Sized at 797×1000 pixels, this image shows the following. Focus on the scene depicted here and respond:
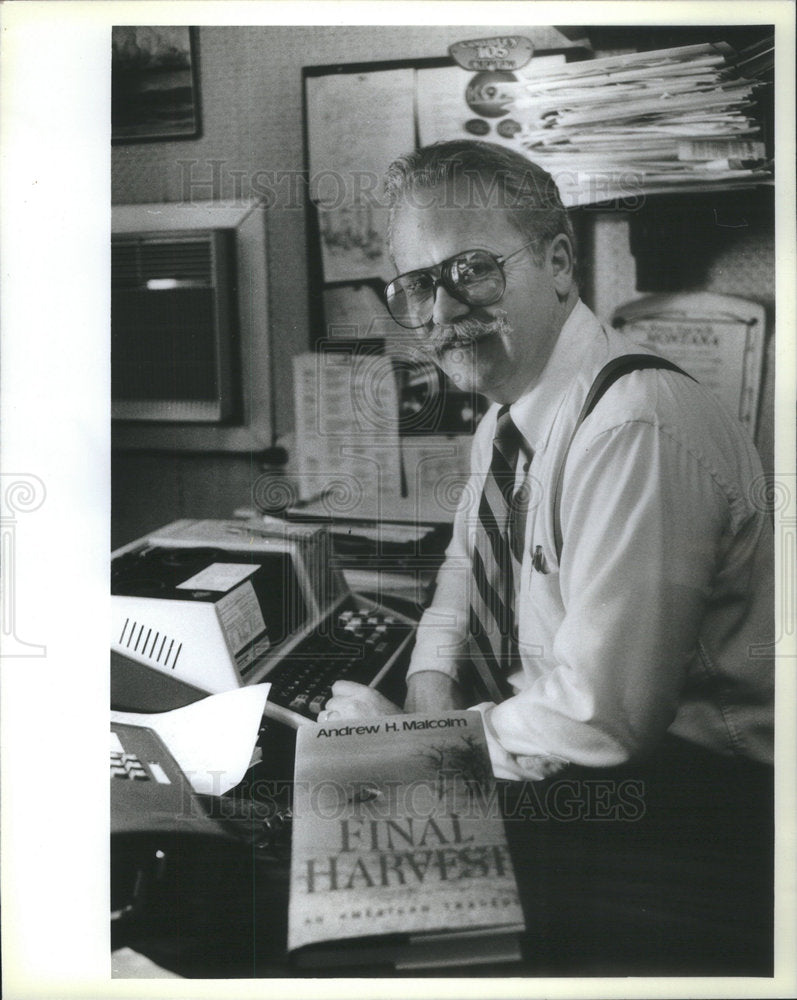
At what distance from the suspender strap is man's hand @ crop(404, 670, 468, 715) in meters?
0.30

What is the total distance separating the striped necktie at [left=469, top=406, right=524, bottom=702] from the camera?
1.59 metres

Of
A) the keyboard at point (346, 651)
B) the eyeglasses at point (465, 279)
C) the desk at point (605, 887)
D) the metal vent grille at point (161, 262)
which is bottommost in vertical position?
the desk at point (605, 887)

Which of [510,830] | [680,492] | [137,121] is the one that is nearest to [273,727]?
[510,830]

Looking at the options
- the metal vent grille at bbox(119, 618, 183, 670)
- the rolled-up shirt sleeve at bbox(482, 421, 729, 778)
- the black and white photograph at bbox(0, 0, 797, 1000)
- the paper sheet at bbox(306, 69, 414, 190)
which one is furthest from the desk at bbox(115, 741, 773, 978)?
the paper sheet at bbox(306, 69, 414, 190)

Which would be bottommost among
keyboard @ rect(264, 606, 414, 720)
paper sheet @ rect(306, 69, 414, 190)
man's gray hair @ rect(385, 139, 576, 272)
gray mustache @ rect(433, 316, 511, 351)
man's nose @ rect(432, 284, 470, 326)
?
keyboard @ rect(264, 606, 414, 720)

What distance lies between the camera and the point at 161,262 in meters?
1.62

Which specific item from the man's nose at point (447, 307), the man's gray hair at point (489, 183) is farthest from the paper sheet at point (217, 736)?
the man's gray hair at point (489, 183)

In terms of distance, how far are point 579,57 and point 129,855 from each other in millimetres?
1637

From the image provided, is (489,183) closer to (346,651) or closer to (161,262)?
(161,262)

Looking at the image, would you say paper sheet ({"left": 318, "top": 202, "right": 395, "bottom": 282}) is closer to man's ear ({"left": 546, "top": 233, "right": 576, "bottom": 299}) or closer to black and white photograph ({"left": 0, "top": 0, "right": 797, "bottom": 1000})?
black and white photograph ({"left": 0, "top": 0, "right": 797, "bottom": 1000})

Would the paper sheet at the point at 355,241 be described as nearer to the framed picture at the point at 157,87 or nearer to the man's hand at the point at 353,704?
the framed picture at the point at 157,87

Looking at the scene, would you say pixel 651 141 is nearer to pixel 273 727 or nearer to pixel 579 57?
pixel 579 57

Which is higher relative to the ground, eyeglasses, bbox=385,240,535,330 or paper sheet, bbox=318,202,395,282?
paper sheet, bbox=318,202,395,282

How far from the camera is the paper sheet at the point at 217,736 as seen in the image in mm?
1590
